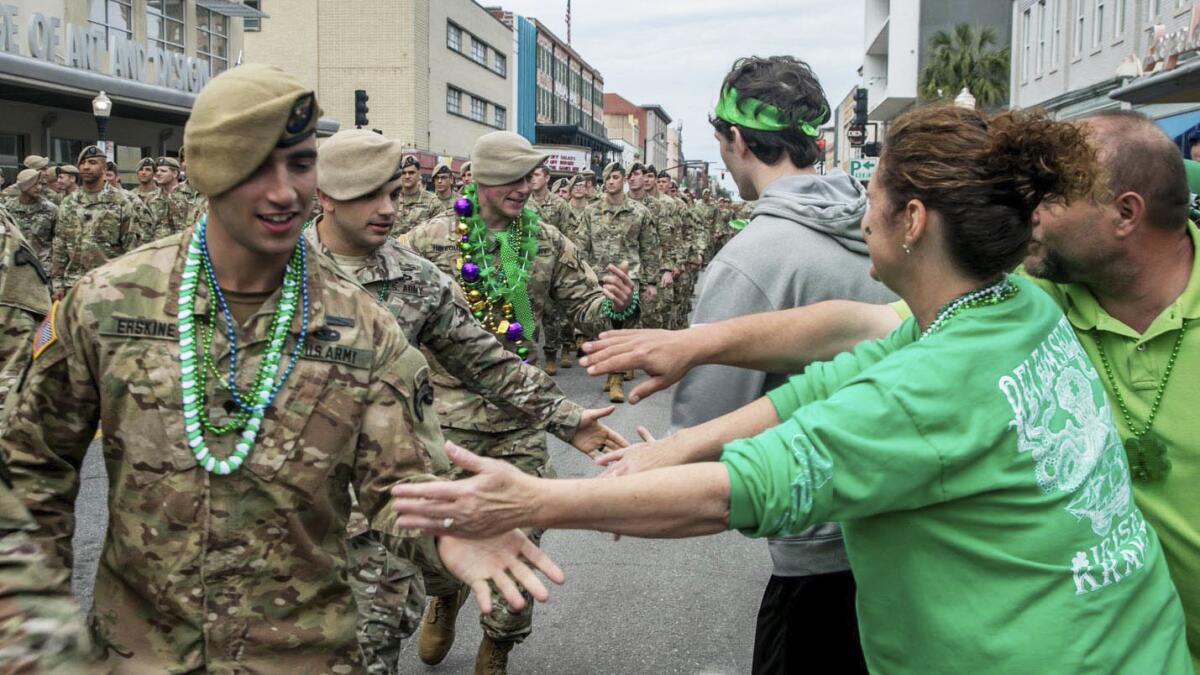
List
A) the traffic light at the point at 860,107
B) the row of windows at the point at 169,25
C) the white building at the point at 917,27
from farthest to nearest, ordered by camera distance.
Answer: the white building at the point at 917,27 → the row of windows at the point at 169,25 → the traffic light at the point at 860,107

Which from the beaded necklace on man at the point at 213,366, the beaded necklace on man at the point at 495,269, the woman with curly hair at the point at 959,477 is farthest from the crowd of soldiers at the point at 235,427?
the beaded necklace on man at the point at 495,269

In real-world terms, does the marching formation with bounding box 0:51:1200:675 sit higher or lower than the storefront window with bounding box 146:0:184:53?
lower

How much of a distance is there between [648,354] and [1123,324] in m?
1.15

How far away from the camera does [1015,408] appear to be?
2.24m

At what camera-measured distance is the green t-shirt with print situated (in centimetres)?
219

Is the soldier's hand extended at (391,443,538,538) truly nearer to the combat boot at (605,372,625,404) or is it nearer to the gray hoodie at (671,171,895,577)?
the gray hoodie at (671,171,895,577)

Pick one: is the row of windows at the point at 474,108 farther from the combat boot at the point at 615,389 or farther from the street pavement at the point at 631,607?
the street pavement at the point at 631,607

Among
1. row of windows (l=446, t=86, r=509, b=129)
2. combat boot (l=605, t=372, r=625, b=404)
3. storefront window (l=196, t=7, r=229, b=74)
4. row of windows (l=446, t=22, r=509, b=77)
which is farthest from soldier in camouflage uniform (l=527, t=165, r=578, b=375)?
row of windows (l=446, t=22, r=509, b=77)

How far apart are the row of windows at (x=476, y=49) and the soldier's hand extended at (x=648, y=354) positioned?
58846 millimetres

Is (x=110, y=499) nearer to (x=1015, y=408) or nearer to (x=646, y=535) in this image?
(x=646, y=535)

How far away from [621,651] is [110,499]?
330cm

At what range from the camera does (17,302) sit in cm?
389

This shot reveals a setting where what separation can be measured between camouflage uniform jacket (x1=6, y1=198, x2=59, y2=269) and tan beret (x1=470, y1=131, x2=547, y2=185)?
12654mm

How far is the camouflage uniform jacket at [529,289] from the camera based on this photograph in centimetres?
533
